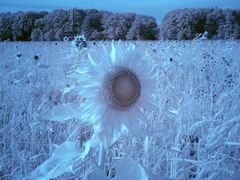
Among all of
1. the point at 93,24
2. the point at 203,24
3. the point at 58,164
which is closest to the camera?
the point at 58,164

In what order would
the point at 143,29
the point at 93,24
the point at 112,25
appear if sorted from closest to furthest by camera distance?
the point at 93,24 < the point at 112,25 < the point at 143,29

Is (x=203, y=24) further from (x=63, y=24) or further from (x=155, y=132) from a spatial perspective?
(x=155, y=132)

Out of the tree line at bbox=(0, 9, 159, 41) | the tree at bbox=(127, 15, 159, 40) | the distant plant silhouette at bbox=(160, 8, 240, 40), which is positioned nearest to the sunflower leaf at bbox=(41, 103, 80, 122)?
the tree line at bbox=(0, 9, 159, 41)

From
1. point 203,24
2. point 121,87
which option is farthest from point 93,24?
point 121,87

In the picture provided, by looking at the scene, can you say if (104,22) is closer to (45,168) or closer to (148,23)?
(148,23)

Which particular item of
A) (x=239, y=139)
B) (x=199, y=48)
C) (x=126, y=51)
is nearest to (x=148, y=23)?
(x=199, y=48)

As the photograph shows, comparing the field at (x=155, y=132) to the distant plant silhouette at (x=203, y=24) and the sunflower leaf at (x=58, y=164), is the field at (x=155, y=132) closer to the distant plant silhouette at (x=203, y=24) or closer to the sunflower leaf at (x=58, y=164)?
the sunflower leaf at (x=58, y=164)
